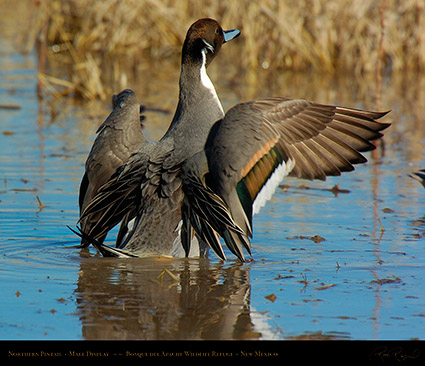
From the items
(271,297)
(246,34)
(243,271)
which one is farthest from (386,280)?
(246,34)

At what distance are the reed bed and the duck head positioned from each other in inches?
194

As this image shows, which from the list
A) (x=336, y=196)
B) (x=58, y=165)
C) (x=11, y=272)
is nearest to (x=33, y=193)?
(x=58, y=165)

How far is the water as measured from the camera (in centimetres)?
428

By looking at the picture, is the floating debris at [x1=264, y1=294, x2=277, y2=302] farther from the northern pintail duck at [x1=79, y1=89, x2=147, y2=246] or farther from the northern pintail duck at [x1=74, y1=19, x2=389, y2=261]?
the northern pintail duck at [x1=79, y1=89, x2=147, y2=246]

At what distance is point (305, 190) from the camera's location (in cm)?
749

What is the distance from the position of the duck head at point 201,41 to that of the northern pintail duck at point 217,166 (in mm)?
248

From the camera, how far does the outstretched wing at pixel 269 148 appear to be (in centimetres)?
512

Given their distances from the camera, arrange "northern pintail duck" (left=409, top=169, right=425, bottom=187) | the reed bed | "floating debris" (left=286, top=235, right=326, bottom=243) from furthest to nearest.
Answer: the reed bed → "northern pintail duck" (left=409, top=169, right=425, bottom=187) → "floating debris" (left=286, top=235, right=326, bottom=243)

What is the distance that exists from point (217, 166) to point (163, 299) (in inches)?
36.4

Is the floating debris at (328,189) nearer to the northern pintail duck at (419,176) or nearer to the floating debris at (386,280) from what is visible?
the northern pintail duck at (419,176)

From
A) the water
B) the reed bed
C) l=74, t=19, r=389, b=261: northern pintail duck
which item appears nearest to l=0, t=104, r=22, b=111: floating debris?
the reed bed
